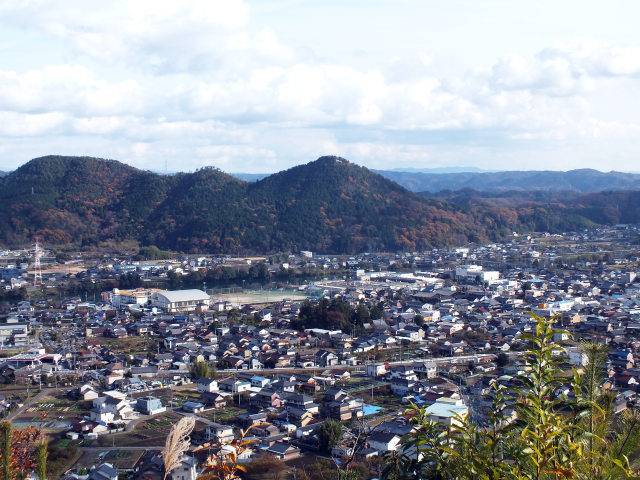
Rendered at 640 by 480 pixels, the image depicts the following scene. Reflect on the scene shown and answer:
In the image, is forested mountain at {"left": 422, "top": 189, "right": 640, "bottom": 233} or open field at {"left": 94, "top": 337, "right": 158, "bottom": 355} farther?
forested mountain at {"left": 422, "top": 189, "right": 640, "bottom": 233}

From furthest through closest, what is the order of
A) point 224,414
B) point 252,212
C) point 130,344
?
point 252,212
point 130,344
point 224,414

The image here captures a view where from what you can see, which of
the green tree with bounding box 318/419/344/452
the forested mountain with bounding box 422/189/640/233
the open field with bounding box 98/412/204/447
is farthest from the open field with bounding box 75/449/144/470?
the forested mountain with bounding box 422/189/640/233

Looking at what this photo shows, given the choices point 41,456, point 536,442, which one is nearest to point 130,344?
point 41,456

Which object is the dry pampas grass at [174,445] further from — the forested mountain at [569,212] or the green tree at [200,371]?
the forested mountain at [569,212]

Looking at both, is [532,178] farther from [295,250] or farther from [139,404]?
[139,404]

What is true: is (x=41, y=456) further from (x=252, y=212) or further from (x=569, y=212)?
(x=569, y=212)

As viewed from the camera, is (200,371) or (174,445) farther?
(200,371)

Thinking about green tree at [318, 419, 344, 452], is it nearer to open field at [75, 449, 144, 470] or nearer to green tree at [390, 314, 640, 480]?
open field at [75, 449, 144, 470]

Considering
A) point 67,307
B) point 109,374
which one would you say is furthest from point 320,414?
point 67,307

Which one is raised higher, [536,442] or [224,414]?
[536,442]
